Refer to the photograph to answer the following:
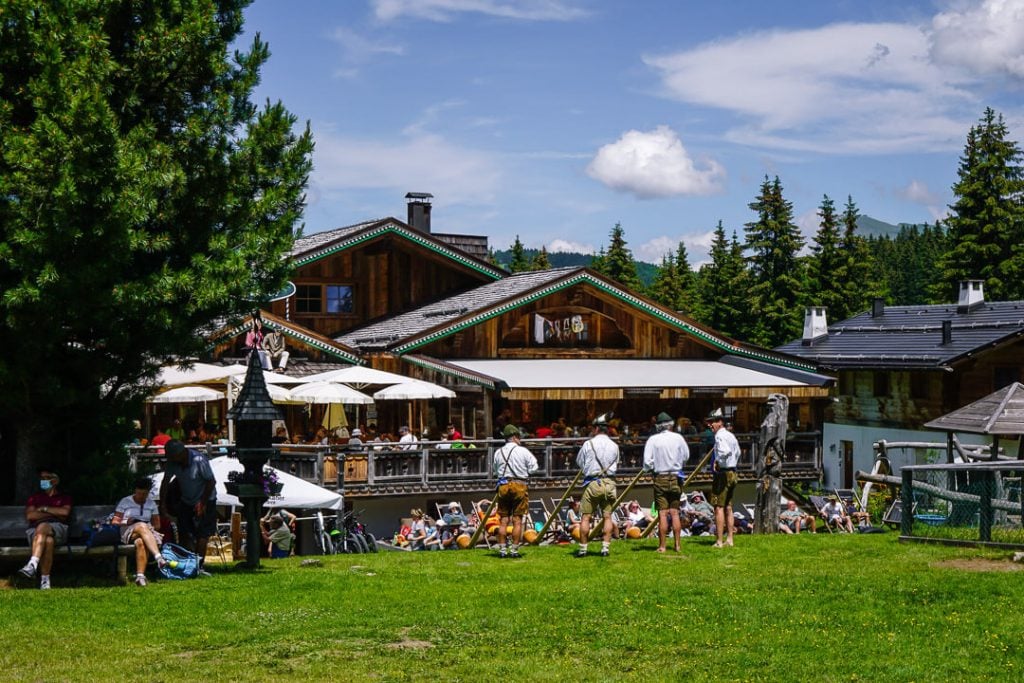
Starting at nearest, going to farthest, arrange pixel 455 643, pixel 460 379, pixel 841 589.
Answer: pixel 455 643 → pixel 841 589 → pixel 460 379

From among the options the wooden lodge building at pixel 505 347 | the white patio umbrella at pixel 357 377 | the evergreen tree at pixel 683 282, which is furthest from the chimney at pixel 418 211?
the evergreen tree at pixel 683 282

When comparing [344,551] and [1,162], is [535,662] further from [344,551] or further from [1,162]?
[344,551]

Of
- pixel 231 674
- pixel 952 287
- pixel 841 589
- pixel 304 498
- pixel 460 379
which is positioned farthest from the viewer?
pixel 952 287

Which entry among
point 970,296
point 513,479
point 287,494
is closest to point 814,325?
point 970,296

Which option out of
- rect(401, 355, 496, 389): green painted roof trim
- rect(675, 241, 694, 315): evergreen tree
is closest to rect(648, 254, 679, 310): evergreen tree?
rect(675, 241, 694, 315): evergreen tree

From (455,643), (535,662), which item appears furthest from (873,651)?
(455,643)

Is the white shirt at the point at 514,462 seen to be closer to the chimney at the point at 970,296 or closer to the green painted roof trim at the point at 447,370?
the green painted roof trim at the point at 447,370

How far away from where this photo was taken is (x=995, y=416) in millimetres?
21703

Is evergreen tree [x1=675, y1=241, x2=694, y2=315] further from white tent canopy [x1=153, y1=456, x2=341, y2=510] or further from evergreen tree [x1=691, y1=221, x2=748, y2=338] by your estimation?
white tent canopy [x1=153, y1=456, x2=341, y2=510]

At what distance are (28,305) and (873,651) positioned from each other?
30.9 feet

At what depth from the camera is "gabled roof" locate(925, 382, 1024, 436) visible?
A: 2142cm

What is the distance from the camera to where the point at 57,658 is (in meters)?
10.9

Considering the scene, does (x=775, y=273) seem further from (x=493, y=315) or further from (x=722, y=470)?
(x=722, y=470)

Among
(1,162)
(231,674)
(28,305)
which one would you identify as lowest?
(231,674)
